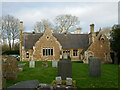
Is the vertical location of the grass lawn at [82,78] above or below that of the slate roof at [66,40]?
below

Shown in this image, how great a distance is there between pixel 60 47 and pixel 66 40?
3.12 meters

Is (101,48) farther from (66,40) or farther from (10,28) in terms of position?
(10,28)

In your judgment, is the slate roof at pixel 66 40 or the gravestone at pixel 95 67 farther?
the slate roof at pixel 66 40

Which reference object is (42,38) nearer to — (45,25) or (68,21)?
(45,25)

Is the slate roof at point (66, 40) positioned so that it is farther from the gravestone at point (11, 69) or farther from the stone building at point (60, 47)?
the gravestone at point (11, 69)

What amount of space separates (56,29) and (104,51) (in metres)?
17.3

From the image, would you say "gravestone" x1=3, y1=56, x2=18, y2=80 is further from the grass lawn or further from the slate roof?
the slate roof

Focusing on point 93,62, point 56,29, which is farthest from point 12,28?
point 93,62

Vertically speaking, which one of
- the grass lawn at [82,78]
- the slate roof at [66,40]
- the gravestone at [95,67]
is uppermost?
the slate roof at [66,40]

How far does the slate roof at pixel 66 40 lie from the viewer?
27.7 meters

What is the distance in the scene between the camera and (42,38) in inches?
1049

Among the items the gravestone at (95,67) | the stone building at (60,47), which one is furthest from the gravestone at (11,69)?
the stone building at (60,47)

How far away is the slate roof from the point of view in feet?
90.9

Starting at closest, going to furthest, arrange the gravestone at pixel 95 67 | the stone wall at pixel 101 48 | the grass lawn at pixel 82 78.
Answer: the grass lawn at pixel 82 78 < the gravestone at pixel 95 67 < the stone wall at pixel 101 48
